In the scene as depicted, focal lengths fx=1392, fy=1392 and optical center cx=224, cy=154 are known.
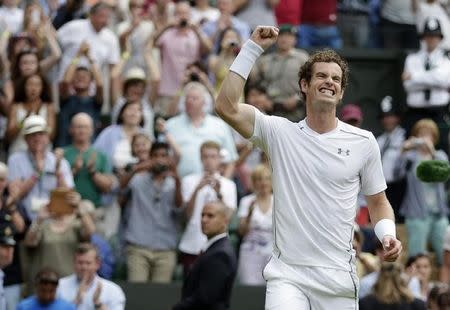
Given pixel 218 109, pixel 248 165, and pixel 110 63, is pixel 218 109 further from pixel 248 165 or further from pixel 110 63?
pixel 110 63

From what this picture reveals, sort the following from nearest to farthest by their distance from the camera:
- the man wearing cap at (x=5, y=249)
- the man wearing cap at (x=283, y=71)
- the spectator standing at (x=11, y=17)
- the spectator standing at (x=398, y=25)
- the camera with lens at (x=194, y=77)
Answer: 1. the man wearing cap at (x=5, y=249)
2. the camera with lens at (x=194, y=77)
3. the man wearing cap at (x=283, y=71)
4. the spectator standing at (x=11, y=17)
5. the spectator standing at (x=398, y=25)

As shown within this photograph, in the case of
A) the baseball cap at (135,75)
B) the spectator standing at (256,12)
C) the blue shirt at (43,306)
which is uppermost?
the spectator standing at (256,12)

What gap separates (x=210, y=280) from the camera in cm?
1093

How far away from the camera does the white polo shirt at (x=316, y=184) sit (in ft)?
26.1

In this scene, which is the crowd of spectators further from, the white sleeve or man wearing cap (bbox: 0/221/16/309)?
the white sleeve

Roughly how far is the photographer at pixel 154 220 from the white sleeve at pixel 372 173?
18.8 feet

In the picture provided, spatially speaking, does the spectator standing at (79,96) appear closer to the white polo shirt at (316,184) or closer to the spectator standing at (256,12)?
the spectator standing at (256,12)

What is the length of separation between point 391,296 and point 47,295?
298 centimetres

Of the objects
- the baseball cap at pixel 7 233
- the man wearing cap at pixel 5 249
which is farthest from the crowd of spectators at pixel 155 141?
the man wearing cap at pixel 5 249

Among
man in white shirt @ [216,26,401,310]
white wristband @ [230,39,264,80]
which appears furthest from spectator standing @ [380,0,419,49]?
white wristband @ [230,39,264,80]

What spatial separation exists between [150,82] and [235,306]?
3893 mm

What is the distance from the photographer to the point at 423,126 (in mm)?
15250

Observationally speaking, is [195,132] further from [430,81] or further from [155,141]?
[430,81]

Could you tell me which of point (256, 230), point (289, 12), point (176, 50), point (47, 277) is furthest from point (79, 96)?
point (47, 277)
